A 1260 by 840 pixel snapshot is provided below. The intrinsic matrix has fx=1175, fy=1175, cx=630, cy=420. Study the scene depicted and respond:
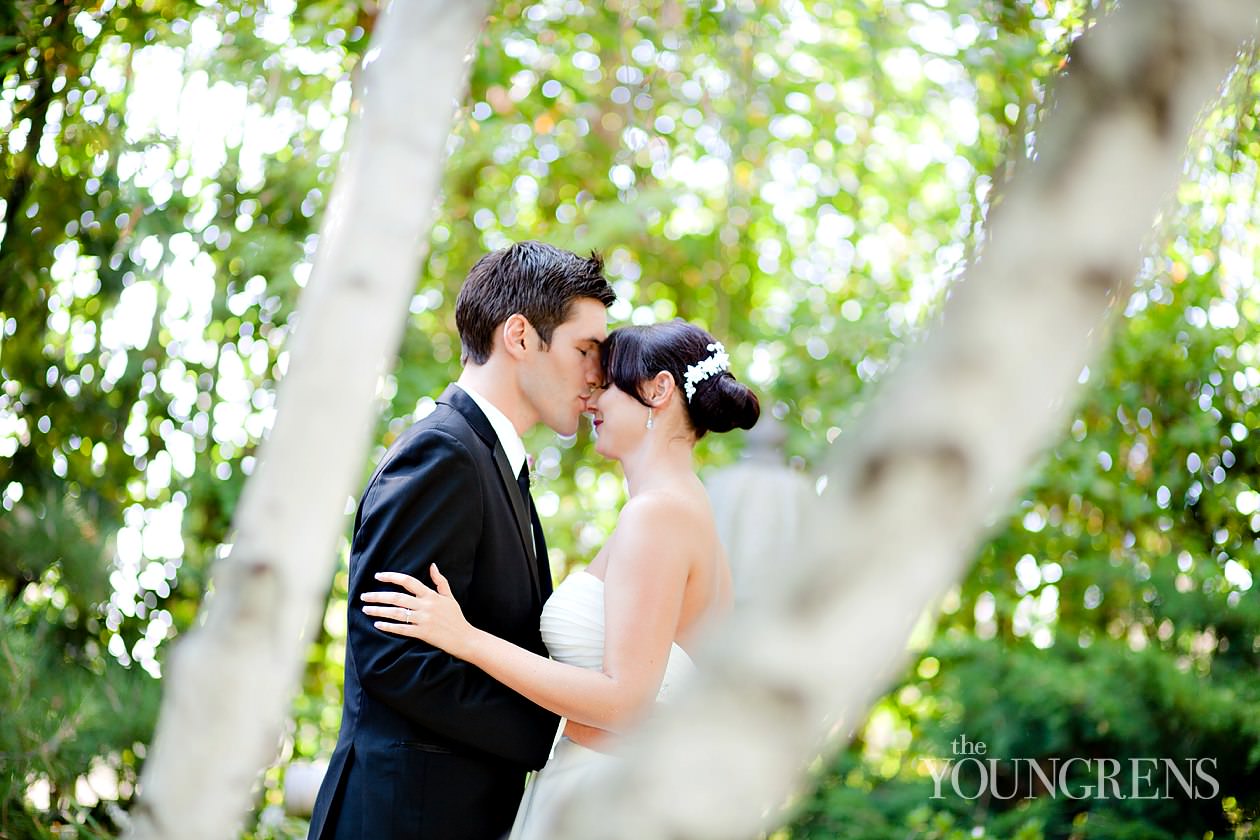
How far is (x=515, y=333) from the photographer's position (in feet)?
8.08

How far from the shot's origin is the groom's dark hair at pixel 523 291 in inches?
97.7

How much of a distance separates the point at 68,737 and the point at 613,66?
4231 mm

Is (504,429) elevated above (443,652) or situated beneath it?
elevated above

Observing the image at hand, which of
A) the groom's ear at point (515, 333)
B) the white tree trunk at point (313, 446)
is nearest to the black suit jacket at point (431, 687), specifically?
the groom's ear at point (515, 333)

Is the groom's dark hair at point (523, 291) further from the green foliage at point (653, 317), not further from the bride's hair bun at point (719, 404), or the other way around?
the green foliage at point (653, 317)

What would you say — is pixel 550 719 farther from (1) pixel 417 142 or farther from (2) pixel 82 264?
(2) pixel 82 264

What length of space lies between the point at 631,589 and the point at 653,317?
4.62 metres

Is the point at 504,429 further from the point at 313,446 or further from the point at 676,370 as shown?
the point at 313,446

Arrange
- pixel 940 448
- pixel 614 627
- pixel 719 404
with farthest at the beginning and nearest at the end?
pixel 719 404
pixel 614 627
pixel 940 448

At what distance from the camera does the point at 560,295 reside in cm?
250

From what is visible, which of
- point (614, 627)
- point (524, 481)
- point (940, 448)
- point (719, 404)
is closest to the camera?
point (940, 448)

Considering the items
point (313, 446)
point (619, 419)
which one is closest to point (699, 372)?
point (619, 419)

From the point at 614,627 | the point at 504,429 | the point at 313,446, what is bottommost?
the point at 614,627

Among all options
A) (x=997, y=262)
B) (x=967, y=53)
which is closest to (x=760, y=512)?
(x=967, y=53)
